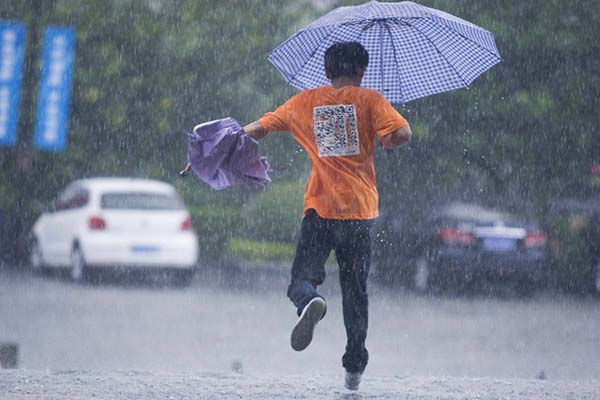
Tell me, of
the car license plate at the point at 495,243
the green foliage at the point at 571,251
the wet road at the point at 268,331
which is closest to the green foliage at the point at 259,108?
the green foliage at the point at 571,251

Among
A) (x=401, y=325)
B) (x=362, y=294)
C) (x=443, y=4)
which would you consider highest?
(x=443, y=4)

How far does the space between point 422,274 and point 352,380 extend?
1026 cm

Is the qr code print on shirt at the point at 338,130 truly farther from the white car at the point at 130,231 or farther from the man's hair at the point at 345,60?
the white car at the point at 130,231

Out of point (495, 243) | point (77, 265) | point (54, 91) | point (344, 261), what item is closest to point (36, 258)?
point (77, 265)

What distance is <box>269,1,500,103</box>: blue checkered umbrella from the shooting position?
22.1ft

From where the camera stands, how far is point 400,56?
266 inches

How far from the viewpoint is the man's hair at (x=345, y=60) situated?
6.02 metres

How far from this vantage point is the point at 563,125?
19750 mm

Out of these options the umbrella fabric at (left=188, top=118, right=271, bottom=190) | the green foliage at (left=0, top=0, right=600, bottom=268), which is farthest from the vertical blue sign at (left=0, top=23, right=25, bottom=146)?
the umbrella fabric at (left=188, top=118, right=271, bottom=190)

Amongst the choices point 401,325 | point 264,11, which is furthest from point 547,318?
point 264,11

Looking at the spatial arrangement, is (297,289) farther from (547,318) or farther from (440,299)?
(440,299)

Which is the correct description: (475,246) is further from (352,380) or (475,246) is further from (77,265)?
(352,380)

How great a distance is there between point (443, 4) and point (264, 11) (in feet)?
24.4

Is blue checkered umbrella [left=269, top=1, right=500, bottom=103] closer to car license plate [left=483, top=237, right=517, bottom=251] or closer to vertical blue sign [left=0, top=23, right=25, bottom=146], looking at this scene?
car license plate [left=483, top=237, right=517, bottom=251]
